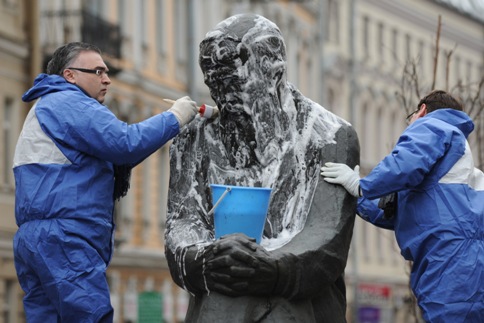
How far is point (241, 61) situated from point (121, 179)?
824 mm

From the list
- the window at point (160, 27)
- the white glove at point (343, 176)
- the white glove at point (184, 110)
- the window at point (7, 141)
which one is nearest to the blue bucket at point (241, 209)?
the white glove at point (343, 176)

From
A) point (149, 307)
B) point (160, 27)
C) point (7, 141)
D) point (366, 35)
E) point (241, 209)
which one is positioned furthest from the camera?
point (366, 35)

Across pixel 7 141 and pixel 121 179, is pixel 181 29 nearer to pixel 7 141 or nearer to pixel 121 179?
pixel 7 141

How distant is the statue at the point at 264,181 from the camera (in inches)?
Answer: 279

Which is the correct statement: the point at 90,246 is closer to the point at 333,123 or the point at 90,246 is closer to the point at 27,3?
the point at 333,123

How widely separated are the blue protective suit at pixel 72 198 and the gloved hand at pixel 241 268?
2.13 feet

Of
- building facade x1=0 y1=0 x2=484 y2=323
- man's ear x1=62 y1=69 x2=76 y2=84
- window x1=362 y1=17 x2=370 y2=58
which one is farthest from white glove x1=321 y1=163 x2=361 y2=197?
window x1=362 y1=17 x2=370 y2=58

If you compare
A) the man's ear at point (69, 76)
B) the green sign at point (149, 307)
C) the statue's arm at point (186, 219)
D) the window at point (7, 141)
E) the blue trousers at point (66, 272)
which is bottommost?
the green sign at point (149, 307)

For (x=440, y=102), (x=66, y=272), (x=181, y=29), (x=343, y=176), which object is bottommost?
(x=181, y=29)

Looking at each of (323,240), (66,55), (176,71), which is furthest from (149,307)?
(323,240)

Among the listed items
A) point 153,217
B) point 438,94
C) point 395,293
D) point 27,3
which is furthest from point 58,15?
point 395,293

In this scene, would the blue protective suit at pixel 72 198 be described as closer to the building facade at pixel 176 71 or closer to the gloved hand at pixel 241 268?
the gloved hand at pixel 241 268

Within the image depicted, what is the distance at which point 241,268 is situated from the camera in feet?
22.6

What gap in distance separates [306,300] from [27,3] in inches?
880
